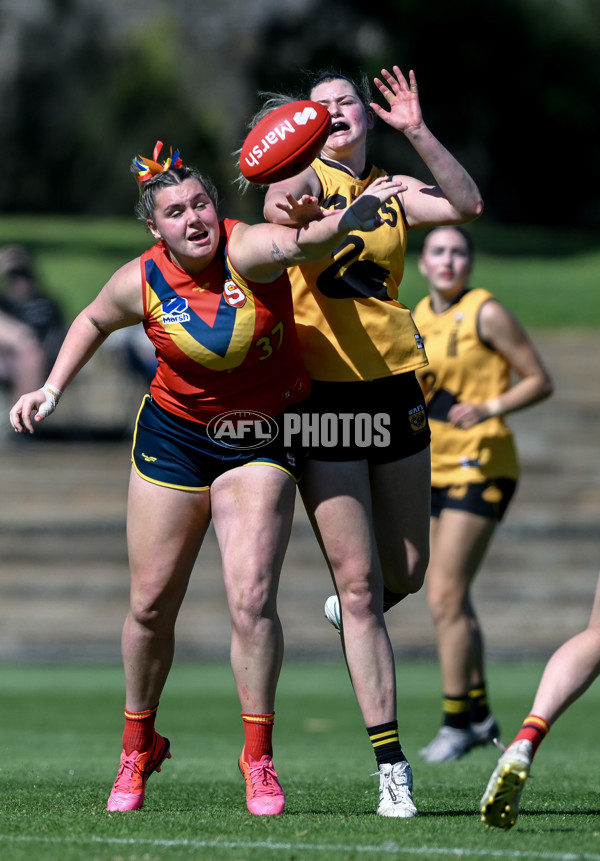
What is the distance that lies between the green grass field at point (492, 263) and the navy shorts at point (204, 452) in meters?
15.9

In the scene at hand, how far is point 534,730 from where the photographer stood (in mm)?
4102

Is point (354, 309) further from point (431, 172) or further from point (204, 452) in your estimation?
point (204, 452)

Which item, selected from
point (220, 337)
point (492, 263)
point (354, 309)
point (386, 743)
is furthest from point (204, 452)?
point (492, 263)

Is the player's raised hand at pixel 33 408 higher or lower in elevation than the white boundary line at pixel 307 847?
higher

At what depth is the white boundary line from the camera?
3.64m

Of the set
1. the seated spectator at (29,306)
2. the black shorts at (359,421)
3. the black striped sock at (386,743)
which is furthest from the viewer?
the seated spectator at (29,306)

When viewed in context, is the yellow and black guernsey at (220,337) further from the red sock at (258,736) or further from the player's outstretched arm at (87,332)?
the red sock at (258,736)

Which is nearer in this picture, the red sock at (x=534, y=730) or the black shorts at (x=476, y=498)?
the red sock at (x=534, y=730)

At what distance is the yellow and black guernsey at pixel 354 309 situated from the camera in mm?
4574

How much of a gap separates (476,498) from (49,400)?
115 inches

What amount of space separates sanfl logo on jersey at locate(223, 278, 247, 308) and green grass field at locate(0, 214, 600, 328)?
16038 mm

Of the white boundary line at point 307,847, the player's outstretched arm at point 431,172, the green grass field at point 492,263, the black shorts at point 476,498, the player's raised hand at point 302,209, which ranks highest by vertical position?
the green grass field at point 492,263

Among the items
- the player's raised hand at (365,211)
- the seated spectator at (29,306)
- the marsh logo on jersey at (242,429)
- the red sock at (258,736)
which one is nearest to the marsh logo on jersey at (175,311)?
the marsh logo on jersey at (242,429)

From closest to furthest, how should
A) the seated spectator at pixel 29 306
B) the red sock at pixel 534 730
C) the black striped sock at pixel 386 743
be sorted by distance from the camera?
the red sock at pixel 534 730, the black striped sock at pixel 386 743, the seated spectator at pixel 29 306
